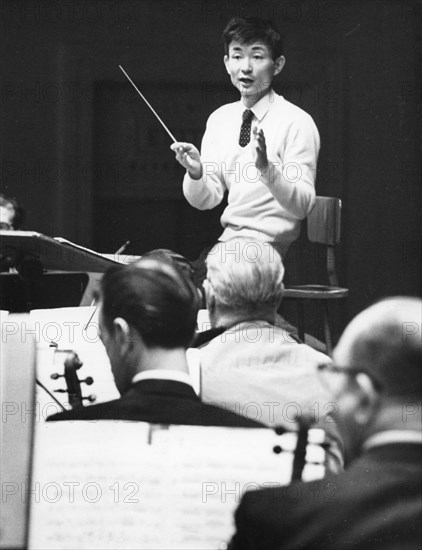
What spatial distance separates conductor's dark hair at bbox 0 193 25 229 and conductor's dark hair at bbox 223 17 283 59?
0.69 m

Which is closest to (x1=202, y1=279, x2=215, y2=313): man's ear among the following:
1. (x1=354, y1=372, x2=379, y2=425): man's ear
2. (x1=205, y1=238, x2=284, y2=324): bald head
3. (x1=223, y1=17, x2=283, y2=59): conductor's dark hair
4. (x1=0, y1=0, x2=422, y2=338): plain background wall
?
(x1=205, y1=238, x2=284, y2=324): bald head

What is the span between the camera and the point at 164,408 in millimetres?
1933

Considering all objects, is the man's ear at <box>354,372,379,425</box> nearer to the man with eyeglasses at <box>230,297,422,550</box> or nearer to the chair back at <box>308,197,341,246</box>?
the man with eyeglasses at <box>230,297,422,550</box>

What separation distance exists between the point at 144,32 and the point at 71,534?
1.31 metres

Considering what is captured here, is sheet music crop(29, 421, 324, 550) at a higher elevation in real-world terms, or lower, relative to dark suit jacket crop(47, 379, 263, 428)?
lower

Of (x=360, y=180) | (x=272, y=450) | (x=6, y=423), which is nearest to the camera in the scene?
(x=272, y=450)

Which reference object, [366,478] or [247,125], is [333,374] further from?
[247,125]

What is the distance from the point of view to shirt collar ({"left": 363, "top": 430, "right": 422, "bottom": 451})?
176cm

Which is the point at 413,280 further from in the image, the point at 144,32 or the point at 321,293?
the point at 144,32

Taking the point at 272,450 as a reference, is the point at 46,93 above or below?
above

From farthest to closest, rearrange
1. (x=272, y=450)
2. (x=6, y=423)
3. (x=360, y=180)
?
(x=360, y=180)
(x=6, y=423)
(x=272, y=450)

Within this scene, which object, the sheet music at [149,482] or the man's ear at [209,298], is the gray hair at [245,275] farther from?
the sheet music at [149,482]

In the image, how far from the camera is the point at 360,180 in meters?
2.22

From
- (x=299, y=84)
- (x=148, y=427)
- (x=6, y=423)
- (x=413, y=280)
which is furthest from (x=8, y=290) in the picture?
(x=413, y=280)
